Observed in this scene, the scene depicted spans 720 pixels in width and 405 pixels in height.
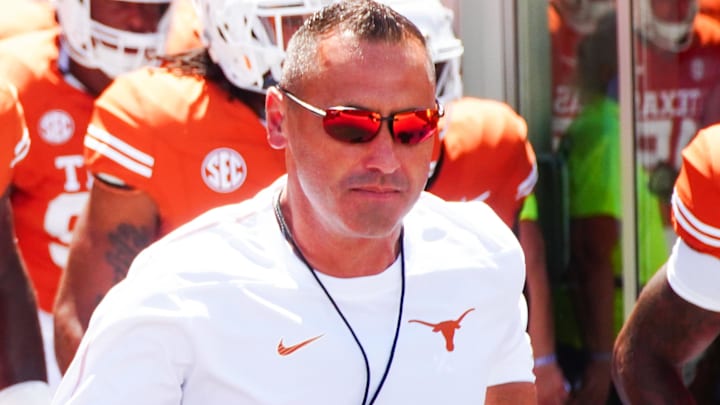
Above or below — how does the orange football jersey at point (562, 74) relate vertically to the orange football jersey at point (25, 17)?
below

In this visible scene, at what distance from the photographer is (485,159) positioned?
4.15 metres

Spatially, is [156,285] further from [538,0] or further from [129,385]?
[538,0]

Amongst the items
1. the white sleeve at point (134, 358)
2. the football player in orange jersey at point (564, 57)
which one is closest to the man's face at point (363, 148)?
the white sleeve at point (134, 358)

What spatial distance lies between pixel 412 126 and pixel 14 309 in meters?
1.73

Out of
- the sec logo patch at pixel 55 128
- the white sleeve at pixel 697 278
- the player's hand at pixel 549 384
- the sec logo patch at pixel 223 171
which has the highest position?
the sec logo patch at pixel 223 171

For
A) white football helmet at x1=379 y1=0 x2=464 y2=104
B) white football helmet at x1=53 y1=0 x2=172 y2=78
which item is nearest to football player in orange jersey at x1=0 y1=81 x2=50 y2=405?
white football helmet at x1=53 y1=0 x2=172 y2=78

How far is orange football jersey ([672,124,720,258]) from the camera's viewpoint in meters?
3.40

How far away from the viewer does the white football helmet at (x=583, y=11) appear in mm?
4777

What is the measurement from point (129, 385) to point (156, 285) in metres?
0.17

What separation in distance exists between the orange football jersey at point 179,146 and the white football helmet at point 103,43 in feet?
1.70

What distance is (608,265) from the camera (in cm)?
486

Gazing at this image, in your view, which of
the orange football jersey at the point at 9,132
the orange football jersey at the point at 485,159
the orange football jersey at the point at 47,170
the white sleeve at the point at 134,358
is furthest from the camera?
the orange football jersey at the point at 47,170

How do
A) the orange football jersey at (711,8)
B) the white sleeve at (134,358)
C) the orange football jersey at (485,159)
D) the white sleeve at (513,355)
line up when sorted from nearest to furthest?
the white sleeve at (134,358) → the white sleeve at (513,355) → the orange football jersey at (485,159) → the orange football jersey at (711,8)

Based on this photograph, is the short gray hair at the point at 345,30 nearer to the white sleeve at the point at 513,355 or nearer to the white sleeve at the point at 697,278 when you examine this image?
the white sleeve at the point at 513,355
